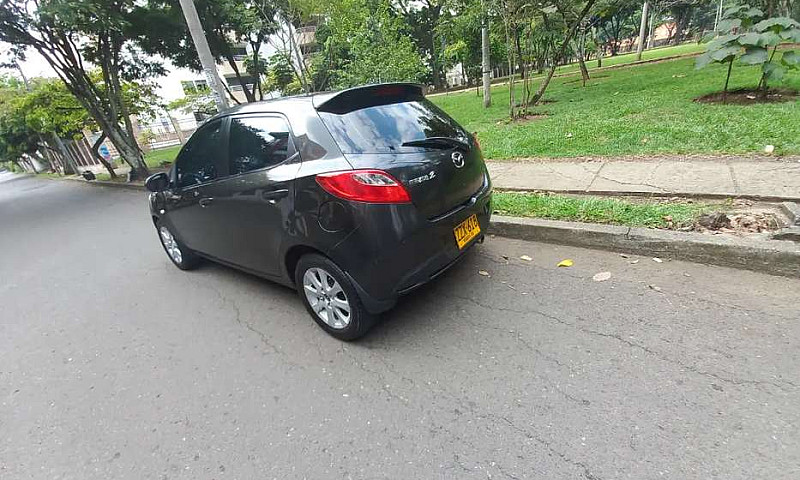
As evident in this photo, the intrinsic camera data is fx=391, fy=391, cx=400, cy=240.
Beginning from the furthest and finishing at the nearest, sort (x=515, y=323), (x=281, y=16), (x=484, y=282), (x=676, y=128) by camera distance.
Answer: (x=281, y=16) < (x=676, y=128) < (x=484, y=282) < (x=515, y=323)

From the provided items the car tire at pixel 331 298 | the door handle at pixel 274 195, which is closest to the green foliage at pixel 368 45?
the door handle at pixel 274 195

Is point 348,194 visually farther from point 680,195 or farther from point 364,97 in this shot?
point 680,195

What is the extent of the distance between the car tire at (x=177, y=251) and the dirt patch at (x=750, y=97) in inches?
345

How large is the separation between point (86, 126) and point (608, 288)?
20.0 m

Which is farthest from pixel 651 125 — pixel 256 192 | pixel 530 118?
pixel 256 192

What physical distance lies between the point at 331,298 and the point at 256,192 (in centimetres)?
94

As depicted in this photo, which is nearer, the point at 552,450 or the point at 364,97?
the point at 552,450

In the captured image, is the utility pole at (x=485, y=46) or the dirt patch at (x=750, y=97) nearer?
the dirt patch at (x=750, y=97)

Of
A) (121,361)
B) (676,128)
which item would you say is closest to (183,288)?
(121,361)

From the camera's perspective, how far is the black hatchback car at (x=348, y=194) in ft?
7.73

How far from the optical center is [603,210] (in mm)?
3668

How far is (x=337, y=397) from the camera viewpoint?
7.54 feet

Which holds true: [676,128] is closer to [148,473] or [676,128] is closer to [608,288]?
[608,288]

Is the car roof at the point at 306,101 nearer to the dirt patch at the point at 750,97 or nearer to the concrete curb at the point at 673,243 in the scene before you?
the concrete curb at the point at 673,243
